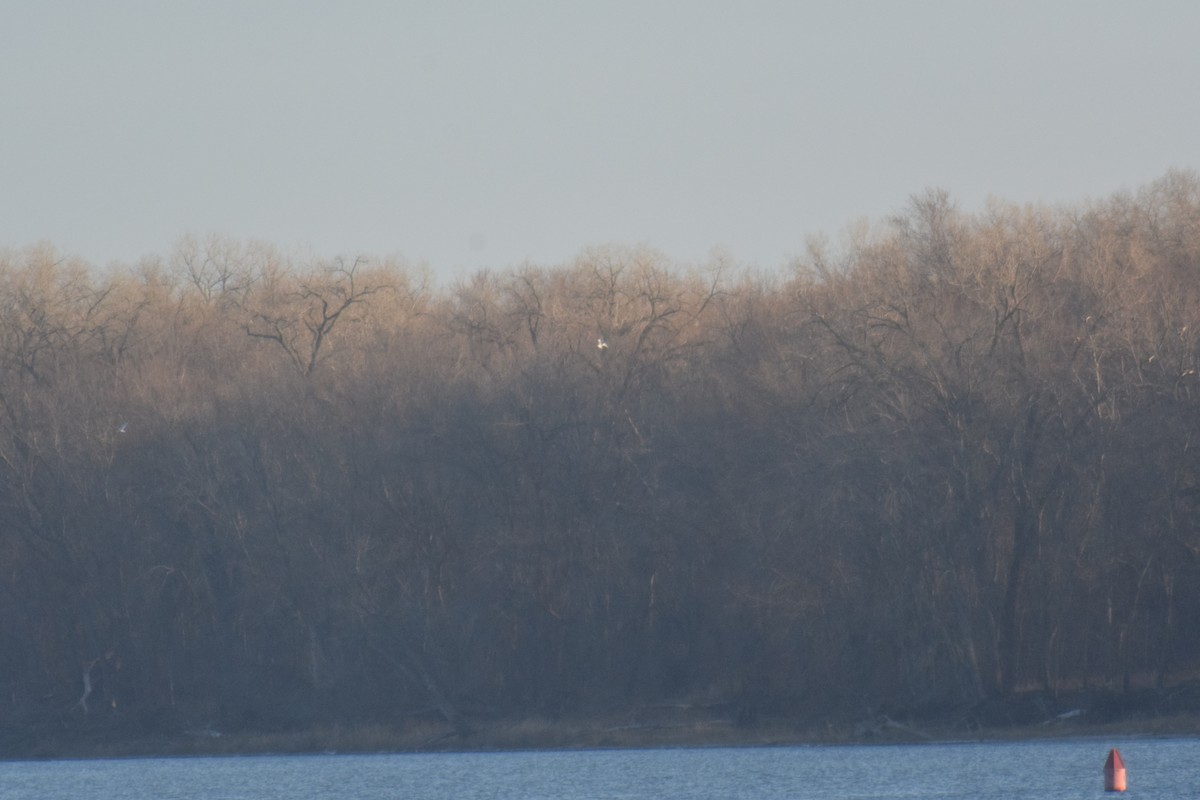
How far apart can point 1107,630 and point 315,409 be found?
2627 centimetres

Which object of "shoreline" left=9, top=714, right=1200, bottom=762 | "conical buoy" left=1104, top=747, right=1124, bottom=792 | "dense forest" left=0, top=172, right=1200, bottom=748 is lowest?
"conical buoy" left=1104, top=747, right=1124, bottom=792

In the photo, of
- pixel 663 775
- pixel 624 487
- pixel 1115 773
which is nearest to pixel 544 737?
pixel 624 487

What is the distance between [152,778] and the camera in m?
44.2

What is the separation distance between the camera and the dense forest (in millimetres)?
44344

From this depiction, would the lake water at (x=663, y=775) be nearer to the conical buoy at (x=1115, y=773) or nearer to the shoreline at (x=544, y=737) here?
the conical buoy at (x=1115, y=773)

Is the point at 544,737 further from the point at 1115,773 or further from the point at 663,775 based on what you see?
the point at 1115,773

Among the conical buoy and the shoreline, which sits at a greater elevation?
the shoreline

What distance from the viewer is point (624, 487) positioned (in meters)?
51.8

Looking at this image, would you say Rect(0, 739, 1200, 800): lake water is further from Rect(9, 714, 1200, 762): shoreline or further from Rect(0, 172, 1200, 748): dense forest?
Rect(0, 172, 1200, 748): dense forest

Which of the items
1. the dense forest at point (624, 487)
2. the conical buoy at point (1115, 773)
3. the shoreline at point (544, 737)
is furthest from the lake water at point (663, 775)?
the dense forest at point (624, 487)

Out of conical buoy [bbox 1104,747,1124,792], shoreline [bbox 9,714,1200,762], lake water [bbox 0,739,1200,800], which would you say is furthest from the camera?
shoreline [bbox 9,714,1200,762]

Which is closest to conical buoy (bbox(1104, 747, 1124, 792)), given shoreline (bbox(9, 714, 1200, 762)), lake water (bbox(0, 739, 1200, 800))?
lake water (bbox(0, 739, 1200, 800))

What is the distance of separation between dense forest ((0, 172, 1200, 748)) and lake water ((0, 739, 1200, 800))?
14.8 feet

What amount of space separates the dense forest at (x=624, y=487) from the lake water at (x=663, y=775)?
4513 mm
